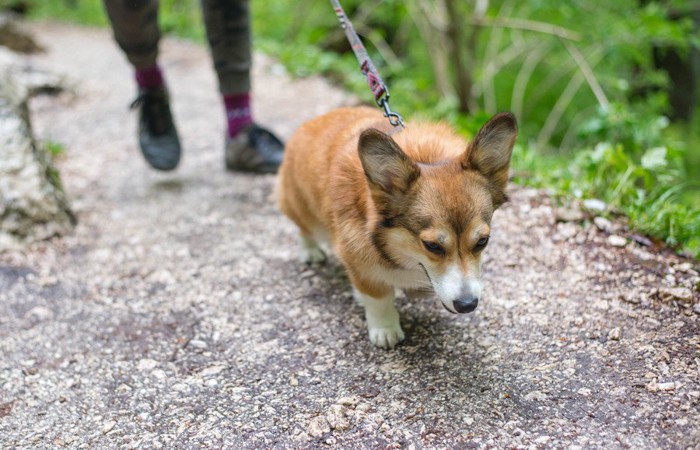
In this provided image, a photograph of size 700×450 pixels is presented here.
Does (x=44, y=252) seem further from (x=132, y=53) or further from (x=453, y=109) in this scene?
(x=453, y=109)

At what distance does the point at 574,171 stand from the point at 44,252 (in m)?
3.41

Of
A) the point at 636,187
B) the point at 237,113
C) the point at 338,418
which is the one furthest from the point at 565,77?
the point at 338,418

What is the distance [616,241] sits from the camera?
10.2 ft

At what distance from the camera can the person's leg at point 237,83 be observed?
164 inches

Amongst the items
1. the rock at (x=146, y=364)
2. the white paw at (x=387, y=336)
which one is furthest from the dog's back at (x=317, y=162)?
the rock at (x=146, y=364)

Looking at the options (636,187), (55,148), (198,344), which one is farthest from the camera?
(55,148)

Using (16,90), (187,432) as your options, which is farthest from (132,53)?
(187,432)

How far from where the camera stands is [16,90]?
441cm

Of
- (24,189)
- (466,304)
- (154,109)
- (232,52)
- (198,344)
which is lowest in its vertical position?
(198,344)

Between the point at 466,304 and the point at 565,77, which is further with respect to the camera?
the point at 565,77

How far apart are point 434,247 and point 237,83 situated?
2751 mm

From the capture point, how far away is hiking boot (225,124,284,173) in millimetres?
4445

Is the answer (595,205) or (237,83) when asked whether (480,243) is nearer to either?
(595,205)

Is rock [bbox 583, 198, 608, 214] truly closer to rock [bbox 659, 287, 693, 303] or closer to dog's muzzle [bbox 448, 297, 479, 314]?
rock [bbox 659, 287, 693, 303]
